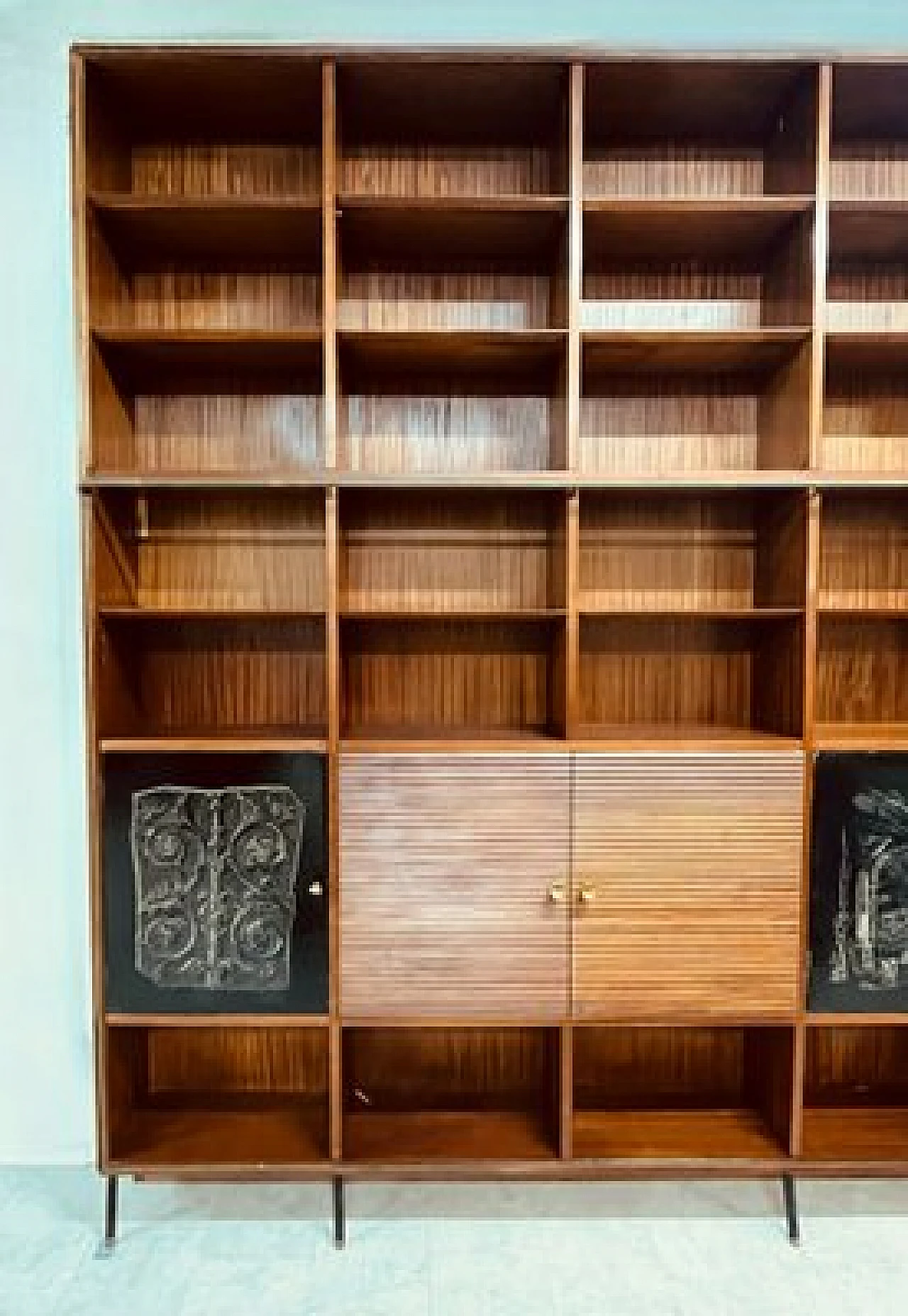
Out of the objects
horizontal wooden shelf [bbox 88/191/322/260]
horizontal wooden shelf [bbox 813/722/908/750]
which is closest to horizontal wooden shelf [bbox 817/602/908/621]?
horizontal wooden shelf [bbox 813/722/908/750]

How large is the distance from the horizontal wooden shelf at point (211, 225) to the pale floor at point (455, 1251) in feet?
7.13

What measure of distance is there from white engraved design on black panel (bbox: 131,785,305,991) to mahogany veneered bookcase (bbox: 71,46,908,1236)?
2.7 inches

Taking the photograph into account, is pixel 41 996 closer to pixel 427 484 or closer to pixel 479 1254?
pixel 479 1254

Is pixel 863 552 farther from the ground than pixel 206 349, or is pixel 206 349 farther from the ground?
pixel 206 349

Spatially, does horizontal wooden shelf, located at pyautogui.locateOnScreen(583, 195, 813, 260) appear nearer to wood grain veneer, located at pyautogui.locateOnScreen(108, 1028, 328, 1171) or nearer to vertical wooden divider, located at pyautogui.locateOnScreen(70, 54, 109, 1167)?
vertical wooden divider, located at pyautogui.locateOnScreen(70, 54, 109, 1167)

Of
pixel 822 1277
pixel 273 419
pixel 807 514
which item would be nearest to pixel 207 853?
pixel 273 419

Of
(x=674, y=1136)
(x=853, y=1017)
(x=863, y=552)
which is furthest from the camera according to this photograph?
(x=863, y=552)

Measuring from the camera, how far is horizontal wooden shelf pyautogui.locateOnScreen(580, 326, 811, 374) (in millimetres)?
1646

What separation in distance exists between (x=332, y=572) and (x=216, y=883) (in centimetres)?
69

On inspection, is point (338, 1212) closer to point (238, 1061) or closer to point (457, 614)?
point (238, 1061)

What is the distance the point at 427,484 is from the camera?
1635 mm

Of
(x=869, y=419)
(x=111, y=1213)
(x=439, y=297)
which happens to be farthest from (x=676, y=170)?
(x=111, y=1213)

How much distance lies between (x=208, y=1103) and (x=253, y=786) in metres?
0.89

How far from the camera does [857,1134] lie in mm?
1854
